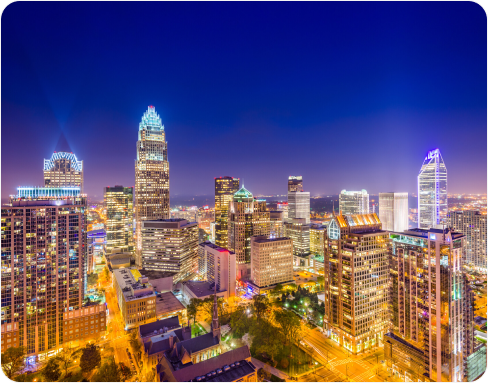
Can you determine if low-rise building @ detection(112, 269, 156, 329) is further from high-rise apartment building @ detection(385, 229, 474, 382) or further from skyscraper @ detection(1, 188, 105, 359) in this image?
high-rise apartment building @ detection(385, 229, 474, 382)

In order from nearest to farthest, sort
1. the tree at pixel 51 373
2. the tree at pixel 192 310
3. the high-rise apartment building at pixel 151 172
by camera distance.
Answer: the tree at pixel 51 373
the tree at pixel 192 310
the high-rise apartment building at pixel 151 172

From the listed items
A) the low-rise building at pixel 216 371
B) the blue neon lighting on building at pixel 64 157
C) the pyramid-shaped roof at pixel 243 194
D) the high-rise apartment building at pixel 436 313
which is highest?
the blue neon lighting on building at pixel 64 157

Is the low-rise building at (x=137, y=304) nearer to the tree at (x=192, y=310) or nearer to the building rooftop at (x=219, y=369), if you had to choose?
the tree at (x=192, y=310)

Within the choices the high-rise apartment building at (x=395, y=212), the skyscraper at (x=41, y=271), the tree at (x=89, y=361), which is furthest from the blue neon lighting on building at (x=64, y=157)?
the high-rise apartment building at (x=395, y=212)

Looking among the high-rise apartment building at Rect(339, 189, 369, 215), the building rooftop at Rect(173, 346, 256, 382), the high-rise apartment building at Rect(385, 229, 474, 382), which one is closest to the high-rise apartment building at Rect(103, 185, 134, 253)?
the building rooftop at Rect(173, 346, 256, 382)

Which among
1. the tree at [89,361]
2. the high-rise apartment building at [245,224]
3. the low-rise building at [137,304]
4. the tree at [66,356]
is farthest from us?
the high-rise apartment building at [245,224]

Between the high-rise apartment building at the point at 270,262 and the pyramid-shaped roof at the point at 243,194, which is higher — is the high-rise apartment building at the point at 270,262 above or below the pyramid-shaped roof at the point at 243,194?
below

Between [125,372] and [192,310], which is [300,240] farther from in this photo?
[125,372]
